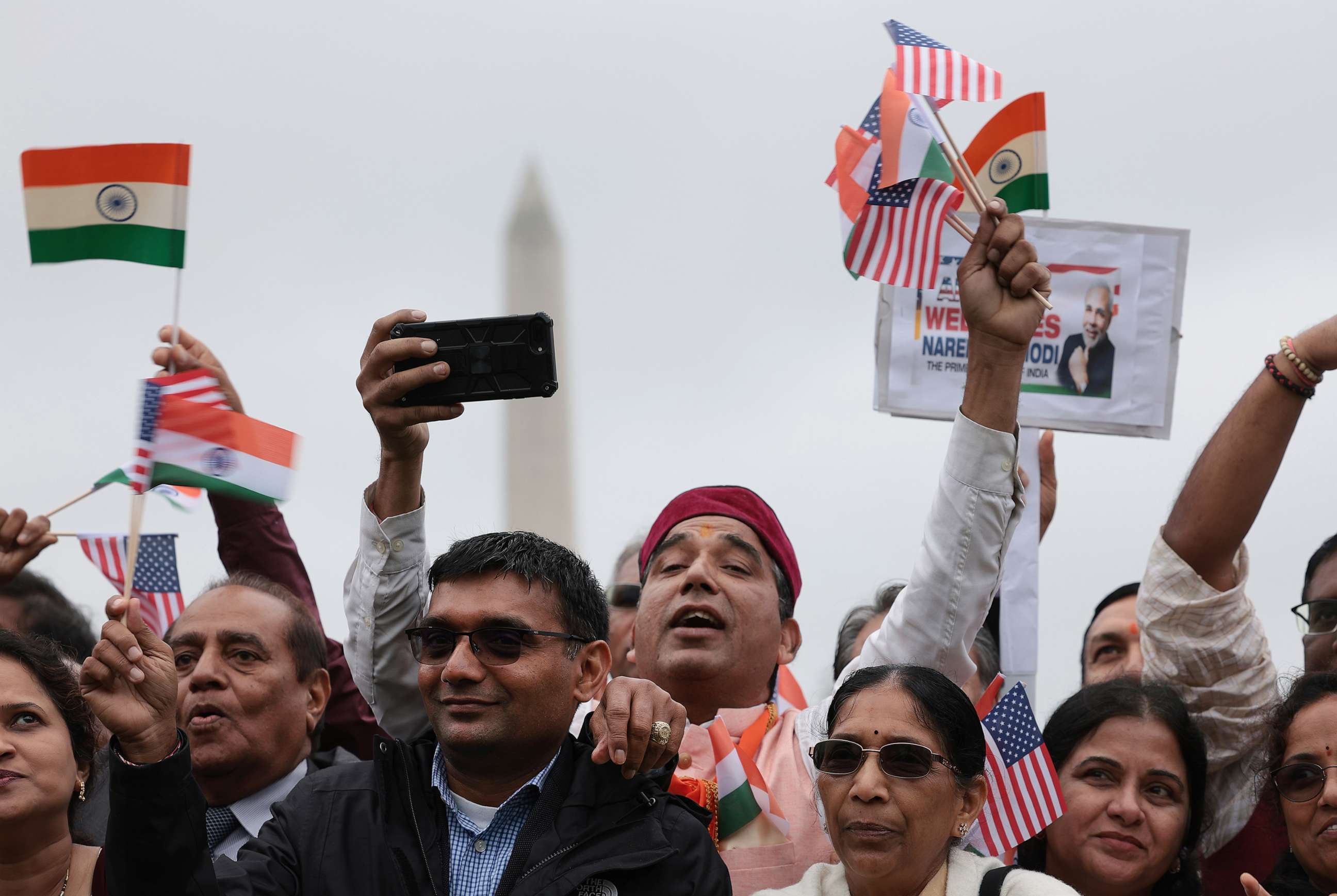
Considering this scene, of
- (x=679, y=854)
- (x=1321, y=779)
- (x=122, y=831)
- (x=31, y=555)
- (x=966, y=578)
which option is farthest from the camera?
(x=31, y=555)

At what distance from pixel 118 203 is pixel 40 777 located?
1.76 metres

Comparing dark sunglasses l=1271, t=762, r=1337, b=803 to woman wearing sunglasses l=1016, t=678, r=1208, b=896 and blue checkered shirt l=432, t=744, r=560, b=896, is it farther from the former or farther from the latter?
blue checkered shirt l=432, t=744, r=560, b=896

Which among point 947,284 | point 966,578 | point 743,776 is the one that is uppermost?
point 947,284

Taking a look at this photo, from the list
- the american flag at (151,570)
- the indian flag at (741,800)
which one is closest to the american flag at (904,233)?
the indian flag at (741,800)

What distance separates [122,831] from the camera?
3400mm

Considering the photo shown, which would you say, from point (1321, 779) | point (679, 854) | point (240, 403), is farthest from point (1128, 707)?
point (240, 403)

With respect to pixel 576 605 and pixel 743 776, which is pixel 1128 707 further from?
pixel 576 605

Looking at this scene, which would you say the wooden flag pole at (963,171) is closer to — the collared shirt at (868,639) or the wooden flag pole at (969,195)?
the wooden flag pole at (969,195)

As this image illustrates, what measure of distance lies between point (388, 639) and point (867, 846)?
1.47 m

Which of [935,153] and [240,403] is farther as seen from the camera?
[240,403]

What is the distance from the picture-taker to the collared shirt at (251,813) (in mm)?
4875

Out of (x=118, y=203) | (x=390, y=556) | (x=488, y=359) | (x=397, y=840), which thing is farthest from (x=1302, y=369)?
(x=118, y=203)

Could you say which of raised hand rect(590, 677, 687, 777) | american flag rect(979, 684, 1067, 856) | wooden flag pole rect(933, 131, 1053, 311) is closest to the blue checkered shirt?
raised hand rect(590, 677, 687, 777)

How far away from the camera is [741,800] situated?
4.60 m
